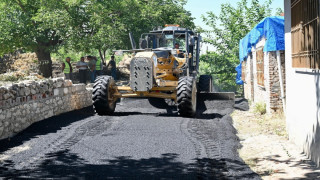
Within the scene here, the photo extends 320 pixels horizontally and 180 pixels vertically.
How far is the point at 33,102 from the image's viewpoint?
10688mm

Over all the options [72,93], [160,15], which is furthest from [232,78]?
[72,93]

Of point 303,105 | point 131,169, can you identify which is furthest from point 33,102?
point 303,105

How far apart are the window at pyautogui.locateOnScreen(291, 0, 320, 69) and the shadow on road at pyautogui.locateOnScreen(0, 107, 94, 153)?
5492 mm

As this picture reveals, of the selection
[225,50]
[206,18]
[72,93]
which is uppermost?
[206,18]

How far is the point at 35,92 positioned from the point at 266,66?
20.5 feet

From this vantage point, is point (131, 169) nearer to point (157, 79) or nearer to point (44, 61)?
point (157, 79)

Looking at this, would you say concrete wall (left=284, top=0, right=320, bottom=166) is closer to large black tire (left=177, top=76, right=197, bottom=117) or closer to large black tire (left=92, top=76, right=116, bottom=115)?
large black tire (left=177, top=76, right=197, bottom=117)

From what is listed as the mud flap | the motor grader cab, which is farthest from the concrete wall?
the mud flap

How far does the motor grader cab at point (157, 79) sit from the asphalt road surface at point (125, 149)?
501 millimetres

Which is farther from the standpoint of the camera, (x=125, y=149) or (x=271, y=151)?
(x=125, y=149)

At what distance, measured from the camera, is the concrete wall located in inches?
246

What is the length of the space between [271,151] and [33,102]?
19.7 ft

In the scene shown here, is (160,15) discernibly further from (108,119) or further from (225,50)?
(108,119)

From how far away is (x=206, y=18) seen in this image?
33.9m
